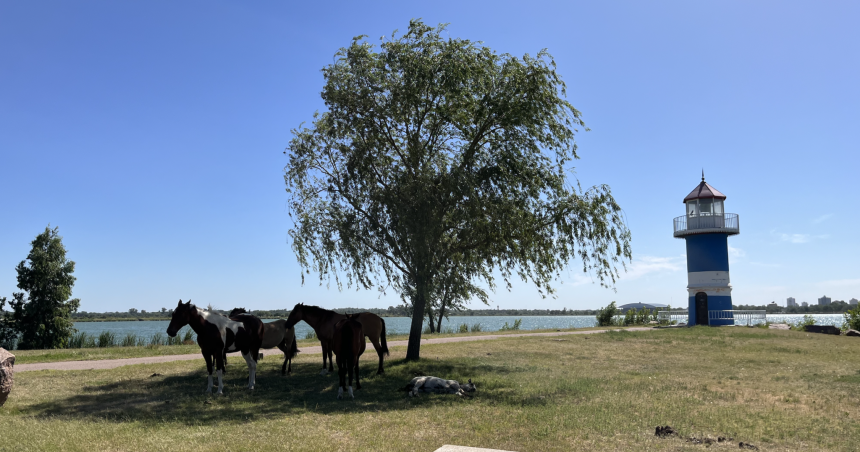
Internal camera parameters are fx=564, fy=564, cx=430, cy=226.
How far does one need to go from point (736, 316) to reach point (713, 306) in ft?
10.6

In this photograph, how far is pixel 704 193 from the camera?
3981 centimetres

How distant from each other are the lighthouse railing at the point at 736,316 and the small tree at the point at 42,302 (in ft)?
130

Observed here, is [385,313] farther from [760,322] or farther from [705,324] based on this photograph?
[760,322]

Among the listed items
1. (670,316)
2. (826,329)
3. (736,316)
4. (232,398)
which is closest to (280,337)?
(232,398)

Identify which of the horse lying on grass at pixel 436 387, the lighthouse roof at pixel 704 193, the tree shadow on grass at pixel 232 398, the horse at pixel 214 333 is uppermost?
the lighthouse roof at pixel 704 193

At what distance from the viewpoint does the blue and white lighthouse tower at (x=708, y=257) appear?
1513 inches

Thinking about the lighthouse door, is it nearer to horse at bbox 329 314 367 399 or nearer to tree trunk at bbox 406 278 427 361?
tree trunk at bbox 406 278 427 361

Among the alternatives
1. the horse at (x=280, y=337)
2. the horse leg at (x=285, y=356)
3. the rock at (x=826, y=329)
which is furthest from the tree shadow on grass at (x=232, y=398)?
the rock at (x=826, y=329)

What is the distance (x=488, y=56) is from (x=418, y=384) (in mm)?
9979

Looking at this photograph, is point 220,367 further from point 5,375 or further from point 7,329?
point 7,329

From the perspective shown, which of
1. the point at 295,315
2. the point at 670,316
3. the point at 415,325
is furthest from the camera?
the point at 670,316

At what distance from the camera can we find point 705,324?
3891cm

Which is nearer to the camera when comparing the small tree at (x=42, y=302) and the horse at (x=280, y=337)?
the horse at (x=280, y=337)

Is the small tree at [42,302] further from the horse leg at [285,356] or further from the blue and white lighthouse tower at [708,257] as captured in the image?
the blue and white lighthouse tower at [708,257]
